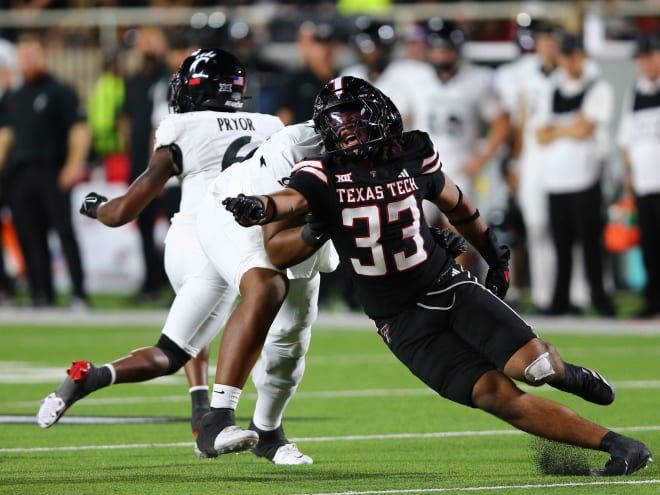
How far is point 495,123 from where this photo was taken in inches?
523

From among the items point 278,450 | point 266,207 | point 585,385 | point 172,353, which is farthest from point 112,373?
point 585,385

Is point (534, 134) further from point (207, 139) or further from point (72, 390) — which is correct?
point (72, 390)

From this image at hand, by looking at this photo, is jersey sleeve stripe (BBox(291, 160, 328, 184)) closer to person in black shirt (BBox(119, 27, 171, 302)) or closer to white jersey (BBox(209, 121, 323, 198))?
white jersey (BBox(209, 121, 323, 198))

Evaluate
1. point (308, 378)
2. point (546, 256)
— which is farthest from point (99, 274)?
point (308, 378)

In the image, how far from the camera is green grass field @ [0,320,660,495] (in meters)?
5.71

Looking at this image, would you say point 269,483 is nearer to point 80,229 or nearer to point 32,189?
point 32,189

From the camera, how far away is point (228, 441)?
5809 millimetres

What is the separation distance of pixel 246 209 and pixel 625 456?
5.51 feet

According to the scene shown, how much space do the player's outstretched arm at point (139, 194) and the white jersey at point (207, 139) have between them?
8 centimetres

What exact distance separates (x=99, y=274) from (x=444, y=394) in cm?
1139

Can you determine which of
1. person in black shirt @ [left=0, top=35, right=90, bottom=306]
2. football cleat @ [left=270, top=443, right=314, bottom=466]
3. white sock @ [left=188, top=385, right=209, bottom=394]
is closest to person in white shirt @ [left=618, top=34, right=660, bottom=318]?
person in black shirt @ [left=0, top=35, right=90, bottom=306]

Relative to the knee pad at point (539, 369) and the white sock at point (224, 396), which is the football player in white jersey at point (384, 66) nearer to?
the white sock at point (224, 396)

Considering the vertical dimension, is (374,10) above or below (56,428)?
above

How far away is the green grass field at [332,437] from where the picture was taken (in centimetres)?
571
